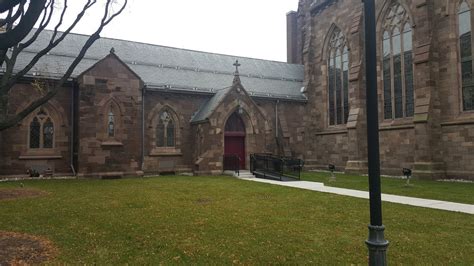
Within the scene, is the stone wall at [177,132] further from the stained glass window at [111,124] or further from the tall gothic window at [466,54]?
the tall gothic window at [466,54]

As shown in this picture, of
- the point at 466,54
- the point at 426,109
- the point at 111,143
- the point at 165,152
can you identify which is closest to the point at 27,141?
the point at 111,143

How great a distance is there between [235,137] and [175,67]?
22.9ft

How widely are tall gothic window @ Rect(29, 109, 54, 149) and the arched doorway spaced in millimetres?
10559

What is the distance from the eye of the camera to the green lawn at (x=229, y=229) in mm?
6207

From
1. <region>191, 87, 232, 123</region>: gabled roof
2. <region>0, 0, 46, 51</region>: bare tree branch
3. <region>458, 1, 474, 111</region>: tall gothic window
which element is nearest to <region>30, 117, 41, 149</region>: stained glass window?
<region>191, 87, 232, 123</region>: gabled roof

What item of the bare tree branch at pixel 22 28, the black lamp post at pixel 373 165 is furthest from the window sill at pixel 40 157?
the black lamp post at pixel 373 165

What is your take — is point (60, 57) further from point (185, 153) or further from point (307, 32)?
point (307, 32)

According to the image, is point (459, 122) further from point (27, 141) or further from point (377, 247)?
point (27, 141)

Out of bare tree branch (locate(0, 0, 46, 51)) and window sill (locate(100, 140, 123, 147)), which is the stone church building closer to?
window sill (locate(100, 140, 123, 147))

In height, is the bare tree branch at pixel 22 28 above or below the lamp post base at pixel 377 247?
above

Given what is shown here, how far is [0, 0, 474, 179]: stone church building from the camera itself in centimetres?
1950

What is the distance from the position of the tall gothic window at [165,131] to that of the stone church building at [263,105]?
0.23 ft

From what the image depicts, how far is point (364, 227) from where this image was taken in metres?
8.32

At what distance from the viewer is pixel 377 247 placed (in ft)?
12.3
